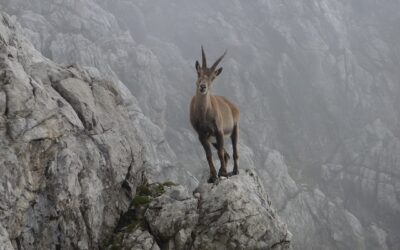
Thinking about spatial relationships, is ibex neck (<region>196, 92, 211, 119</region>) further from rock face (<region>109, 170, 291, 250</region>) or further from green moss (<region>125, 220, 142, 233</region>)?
green moss (<region>125, 220, 142, 233</region>)

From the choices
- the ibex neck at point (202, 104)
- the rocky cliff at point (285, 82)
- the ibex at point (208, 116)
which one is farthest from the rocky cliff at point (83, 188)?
the rocky cliff at point (285, 82)

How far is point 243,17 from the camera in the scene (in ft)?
440

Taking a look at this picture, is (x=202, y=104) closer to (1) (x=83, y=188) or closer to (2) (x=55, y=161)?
(1) (x=83, y=188)

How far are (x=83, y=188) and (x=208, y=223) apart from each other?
4.22 metres

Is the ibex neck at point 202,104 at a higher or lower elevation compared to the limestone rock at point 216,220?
higher

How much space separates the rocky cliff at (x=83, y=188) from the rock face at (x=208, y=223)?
33 mm

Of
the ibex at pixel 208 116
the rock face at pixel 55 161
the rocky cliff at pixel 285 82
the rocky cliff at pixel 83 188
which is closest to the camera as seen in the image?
the rock face at pixel 55 161

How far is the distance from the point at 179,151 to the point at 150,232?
8193 cm

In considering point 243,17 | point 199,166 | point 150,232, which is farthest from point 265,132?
point 150,232

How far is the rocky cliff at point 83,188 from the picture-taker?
1198 cm

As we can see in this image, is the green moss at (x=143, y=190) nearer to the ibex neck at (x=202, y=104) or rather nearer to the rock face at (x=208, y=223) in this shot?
the rock face at (x=208, y=223)

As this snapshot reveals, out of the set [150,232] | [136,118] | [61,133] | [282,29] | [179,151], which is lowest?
[179,151]

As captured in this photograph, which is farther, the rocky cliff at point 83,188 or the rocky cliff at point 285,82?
the rocky cliff at point 285,82

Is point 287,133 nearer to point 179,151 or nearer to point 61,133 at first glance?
point 179,151
